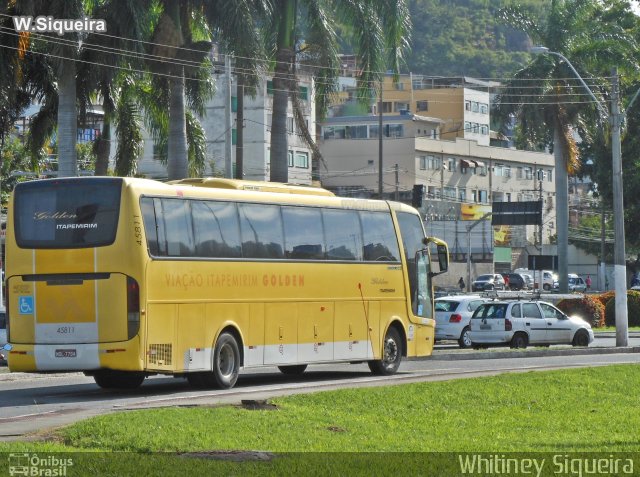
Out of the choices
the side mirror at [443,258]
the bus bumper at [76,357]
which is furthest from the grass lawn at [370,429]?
the side mirror at [443,258]

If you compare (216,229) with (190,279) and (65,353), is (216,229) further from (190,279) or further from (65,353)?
(65,353)

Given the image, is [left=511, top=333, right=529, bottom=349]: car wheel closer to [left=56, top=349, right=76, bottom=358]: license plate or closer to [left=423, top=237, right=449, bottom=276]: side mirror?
[left=423, top=237, right=449, bottom=276]: side mirror

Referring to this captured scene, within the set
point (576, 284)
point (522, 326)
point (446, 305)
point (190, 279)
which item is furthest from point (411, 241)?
point (576, 284)

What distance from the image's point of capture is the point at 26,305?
70.8 feet

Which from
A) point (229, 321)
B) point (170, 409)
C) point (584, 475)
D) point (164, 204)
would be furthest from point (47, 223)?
point (584, 475)

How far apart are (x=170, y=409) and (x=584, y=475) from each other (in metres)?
6.90

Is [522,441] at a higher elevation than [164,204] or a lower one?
lower

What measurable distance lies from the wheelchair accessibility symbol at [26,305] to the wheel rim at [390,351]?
329 inches

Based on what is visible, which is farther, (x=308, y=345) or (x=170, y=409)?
(x=308, y=345)

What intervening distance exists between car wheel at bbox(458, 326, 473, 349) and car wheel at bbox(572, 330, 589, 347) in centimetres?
310

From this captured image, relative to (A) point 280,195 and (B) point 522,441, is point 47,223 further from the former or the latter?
(B) point 522,441

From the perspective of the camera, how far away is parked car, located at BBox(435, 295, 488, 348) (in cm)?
4131

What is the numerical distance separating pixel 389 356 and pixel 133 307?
792 cm

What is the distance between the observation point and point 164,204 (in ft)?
71.9
